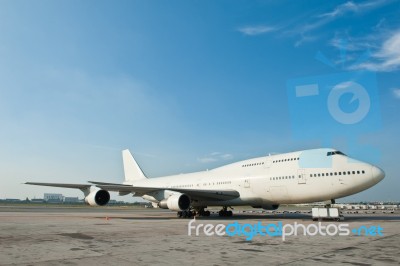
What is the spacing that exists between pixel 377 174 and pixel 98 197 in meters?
19.3

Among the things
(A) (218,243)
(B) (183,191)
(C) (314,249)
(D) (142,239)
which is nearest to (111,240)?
(D) (142,239)

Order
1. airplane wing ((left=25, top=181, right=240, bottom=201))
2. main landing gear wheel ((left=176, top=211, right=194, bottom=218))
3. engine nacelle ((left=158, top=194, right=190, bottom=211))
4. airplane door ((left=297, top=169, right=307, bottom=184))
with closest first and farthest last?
airplane door ((left=297, top=169, right=307, bottom=184)) < engine nacelle ((left=158, top=194, right=190, bottom=211)) < airplane wing ((left=25, top=181, right=240, bottom=201)) < main landing gear wheel ((left=176, top=211, right=194, bottom=218))

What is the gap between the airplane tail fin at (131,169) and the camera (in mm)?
43781

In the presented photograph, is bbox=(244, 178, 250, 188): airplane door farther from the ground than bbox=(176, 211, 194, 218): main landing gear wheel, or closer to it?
farther from the ground

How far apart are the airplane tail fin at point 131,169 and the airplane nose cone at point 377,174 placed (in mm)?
29401

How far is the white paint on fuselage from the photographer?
20.2 meters

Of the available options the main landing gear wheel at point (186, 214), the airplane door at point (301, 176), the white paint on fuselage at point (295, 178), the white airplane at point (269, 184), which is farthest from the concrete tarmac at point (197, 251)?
the main landing gear wheel at point (186, 214)

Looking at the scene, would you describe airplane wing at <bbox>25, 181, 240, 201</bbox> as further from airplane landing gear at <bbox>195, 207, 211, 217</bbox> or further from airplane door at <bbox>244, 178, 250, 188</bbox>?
airplane landing gear at <bbox>195, 207, 211, 217</bbox>

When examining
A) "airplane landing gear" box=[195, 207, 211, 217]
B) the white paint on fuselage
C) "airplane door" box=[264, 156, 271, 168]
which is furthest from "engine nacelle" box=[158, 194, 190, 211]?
"airplane door" box=[264, 156, 271, 168]

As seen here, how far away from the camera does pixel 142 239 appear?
11219 millimetres

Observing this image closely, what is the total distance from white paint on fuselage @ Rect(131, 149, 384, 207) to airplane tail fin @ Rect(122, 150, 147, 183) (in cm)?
1703

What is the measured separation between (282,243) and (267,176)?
13.5m

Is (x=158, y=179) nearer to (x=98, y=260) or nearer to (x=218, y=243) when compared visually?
(x=218, y=243)

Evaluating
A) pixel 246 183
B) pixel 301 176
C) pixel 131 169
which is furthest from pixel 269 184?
pixel 131 169
